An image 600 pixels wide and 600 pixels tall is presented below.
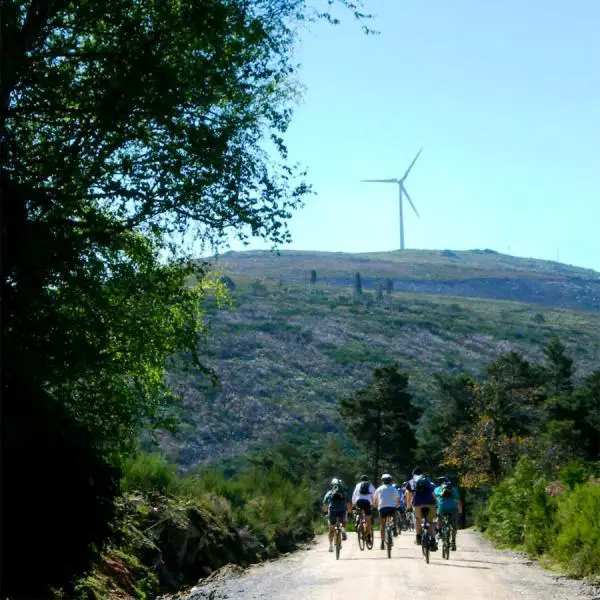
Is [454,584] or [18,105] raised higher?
Answer: [18,105]

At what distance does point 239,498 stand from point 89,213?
1702 centimetres

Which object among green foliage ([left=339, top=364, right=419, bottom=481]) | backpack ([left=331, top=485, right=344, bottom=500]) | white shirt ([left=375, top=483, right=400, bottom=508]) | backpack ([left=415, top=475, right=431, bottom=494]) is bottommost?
green foliage ([left=339, top=364, right=419, bottom=481])

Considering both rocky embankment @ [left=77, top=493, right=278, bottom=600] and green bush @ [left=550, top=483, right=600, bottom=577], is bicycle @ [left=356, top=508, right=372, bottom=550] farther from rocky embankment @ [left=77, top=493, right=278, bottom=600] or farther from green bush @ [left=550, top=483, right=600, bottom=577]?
green bush @ [left=550, top=483, right=600, bottom=577]

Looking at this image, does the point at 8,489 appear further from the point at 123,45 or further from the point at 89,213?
the point at 123,45

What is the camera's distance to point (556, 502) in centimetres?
2406

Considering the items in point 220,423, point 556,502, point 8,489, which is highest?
point 8,489

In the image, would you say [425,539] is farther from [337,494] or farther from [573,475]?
[337,494]

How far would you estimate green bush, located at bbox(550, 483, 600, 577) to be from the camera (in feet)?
61.8

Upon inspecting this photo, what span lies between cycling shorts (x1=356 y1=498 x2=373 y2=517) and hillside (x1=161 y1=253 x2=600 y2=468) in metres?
75.2

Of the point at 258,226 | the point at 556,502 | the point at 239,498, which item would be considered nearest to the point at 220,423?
the point at 239,498

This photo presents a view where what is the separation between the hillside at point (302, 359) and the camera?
→ 4632 inches

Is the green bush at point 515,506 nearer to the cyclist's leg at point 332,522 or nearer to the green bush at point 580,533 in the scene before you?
the green bush at point 580,533

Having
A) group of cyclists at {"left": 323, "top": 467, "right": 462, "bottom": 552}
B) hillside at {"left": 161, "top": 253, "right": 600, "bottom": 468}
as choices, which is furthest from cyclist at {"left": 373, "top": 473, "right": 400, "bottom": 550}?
hillside at {"left": 161, "top": 253, "right": 600, "bottom": 468}

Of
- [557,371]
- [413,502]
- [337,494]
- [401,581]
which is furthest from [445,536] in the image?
[557,371]
